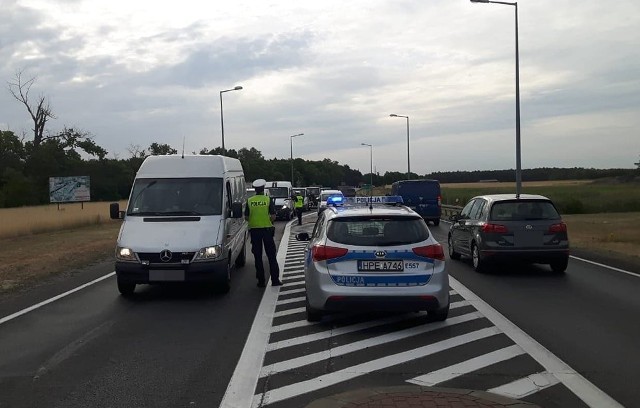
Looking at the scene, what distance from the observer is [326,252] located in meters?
8.42

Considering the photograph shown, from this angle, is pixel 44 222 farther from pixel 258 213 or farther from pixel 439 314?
pixel 439 314

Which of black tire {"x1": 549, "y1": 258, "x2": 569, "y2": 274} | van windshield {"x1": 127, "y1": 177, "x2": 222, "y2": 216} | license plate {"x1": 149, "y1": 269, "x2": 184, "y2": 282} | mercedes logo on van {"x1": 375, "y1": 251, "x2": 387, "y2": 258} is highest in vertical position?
van windshield {"x1": 127, "y1": 177, "x2": 222, "y2": 216}

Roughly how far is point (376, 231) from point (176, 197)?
192 inches

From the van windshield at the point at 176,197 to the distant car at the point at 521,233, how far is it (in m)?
5.45

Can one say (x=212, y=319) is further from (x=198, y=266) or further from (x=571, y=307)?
(x=571, y=307)

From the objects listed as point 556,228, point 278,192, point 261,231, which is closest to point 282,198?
point 278,192

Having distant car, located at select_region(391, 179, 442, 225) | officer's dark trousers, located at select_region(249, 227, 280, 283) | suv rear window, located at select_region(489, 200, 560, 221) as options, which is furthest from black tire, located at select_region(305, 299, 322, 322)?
distant car, located at select_region(391, 179, 442, 225)

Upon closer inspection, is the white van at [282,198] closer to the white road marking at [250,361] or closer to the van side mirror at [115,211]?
the van side mirror at [115,211]

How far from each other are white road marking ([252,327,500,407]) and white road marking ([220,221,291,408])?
6.4 inches

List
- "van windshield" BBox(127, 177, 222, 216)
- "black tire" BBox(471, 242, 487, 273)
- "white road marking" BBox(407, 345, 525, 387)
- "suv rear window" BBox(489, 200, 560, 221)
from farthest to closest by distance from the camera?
"black tire" BBox(471, 242, 487, 273) → "suv rear window" BBox(489, 200, 560, 221) → "van windshield" BBox(127, 177, 222, 216) → "white road marking" BBox(407, 345, 525, 387)

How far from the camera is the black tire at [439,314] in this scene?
337 inches

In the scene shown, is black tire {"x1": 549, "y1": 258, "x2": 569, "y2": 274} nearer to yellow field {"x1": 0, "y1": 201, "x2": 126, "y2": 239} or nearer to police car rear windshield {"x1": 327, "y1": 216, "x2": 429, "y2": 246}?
police car rear windshield {"x1": 327, "y1": 216, "x2": 429, "y2": 246}

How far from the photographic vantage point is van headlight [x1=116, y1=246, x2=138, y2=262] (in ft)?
35.0

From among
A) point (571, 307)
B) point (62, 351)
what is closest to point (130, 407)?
point (62, 351)
